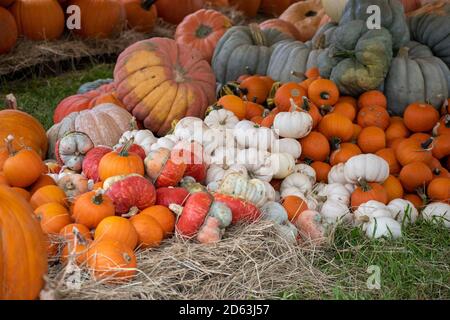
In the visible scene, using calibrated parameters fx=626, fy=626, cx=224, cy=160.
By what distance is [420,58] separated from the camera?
14.3 ft

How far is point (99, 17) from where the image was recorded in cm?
709

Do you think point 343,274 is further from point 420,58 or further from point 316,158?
point 420,58

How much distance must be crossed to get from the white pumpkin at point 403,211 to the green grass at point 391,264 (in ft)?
0.20

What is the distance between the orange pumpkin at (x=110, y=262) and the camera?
8.18ft

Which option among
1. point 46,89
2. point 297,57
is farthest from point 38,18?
point 297,57

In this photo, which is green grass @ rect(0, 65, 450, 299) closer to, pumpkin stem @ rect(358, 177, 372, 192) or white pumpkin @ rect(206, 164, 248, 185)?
pumpkin stem @ rect(358, 177, 372, 192)

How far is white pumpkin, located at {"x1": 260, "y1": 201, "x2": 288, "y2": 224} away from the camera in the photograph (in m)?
Answer: 3.13

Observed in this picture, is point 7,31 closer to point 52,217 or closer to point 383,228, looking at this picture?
point 52,217

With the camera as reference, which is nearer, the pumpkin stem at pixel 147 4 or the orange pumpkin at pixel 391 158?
the orange pumpkin at pixel 391 158

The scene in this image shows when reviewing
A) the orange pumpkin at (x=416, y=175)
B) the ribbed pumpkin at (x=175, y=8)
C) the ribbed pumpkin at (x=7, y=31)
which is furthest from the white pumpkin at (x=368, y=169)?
the ribbed pumpkin at (x=175, y=8)

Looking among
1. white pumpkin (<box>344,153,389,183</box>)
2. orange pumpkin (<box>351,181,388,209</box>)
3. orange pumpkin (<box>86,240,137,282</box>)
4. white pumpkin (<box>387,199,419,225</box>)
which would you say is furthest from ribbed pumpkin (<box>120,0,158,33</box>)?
orange pumpkin (<box>86,240,137,282</box>)

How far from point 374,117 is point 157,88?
1529 millimetres

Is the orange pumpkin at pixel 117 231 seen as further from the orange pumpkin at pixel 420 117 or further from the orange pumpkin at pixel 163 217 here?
the orange pumpkin at pixel 420 117
